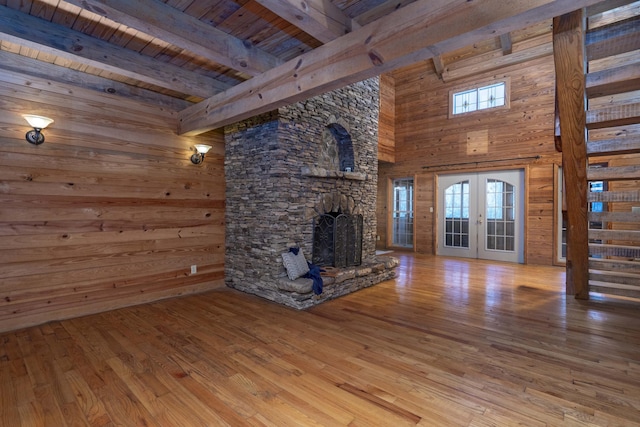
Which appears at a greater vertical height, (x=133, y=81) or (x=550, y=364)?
(x=133, y=81)

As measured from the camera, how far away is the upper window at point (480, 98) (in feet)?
21.2

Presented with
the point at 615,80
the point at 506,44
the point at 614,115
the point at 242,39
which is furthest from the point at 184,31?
the point at 506,44

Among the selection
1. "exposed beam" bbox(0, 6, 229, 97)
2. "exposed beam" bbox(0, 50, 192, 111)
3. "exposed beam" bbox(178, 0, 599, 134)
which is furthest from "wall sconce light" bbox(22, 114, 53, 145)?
"exposed beam" bbox(178, 0, 599, 134)

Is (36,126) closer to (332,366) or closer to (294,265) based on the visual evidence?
(294,265)

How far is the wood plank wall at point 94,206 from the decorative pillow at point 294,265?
129 cm

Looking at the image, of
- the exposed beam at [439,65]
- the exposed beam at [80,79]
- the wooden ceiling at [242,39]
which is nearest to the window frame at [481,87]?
the exposed beam at [439,65]

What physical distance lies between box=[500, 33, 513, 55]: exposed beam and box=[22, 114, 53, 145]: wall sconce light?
24.0ft

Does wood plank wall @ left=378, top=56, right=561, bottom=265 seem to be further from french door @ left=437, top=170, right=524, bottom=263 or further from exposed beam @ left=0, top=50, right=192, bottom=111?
exposed beam @ left=0, top=50, right=192, bottom=111

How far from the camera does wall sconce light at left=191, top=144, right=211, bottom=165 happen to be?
4014 millimetres

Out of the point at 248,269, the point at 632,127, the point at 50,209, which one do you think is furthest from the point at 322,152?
the point at 632,127

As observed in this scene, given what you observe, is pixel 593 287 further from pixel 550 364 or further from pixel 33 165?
pixel 33 165

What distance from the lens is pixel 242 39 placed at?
8.66 ft

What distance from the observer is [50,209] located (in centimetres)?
305

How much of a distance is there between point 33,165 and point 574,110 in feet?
16.4
